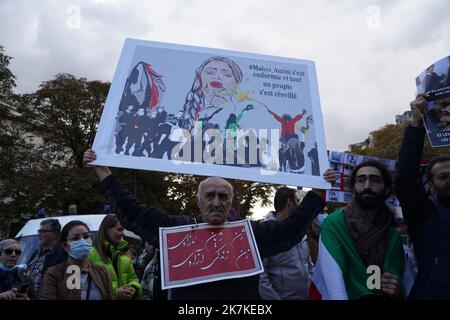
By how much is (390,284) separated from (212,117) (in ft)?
5.59

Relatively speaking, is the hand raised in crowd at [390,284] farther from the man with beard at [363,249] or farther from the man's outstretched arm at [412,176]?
the man's outstretched arm at [412,176]

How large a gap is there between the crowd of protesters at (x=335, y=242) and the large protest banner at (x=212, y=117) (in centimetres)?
21

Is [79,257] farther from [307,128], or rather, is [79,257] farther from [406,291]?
[406,291]

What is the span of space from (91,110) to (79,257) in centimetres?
3022

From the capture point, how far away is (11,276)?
3803mm

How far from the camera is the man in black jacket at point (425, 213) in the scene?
2.90 meters

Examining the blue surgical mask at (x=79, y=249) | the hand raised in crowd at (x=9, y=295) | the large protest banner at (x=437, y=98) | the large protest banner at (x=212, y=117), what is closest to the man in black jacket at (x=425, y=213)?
the large protest banner at (x=437, y=98)

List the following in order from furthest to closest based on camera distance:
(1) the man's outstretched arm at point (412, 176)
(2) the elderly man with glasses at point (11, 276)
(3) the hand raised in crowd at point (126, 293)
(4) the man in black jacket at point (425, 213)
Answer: (3) the hand raised in crowd at point (126, 293) < (2) the elderly man with glasses at point (11, 276) < (1) the man's outstretched arm at point (412, 176) < (4) the man in black jacket at point (425, 213)

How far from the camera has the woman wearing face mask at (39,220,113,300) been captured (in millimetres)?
3406

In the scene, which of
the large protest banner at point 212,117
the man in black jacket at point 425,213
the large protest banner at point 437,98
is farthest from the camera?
the large protest banner at point 437,98

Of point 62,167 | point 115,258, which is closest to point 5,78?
point 62,167

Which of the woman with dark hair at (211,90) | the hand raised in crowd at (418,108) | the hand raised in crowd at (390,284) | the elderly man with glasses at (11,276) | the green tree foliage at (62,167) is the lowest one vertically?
the hand raised in crowd at (390,284)

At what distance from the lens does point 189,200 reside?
31812 mm

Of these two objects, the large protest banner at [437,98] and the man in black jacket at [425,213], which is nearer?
the man in black jacket at [425,213]
